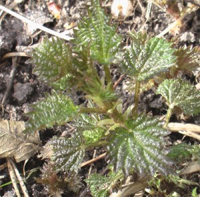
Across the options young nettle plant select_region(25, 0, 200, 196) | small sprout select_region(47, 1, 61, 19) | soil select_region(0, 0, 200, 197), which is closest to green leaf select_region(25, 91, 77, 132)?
young nettle plant select_region(25, 0, 200, 196)

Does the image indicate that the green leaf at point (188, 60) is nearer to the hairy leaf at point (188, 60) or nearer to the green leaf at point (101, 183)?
the hairy leaf at point (188, 60)

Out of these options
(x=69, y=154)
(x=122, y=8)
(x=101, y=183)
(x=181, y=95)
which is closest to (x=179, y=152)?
(x=181, y=95)

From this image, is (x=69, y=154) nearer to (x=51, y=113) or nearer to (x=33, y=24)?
(x=51, y=113)

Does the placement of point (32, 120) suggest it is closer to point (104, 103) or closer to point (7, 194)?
point (104, 103)

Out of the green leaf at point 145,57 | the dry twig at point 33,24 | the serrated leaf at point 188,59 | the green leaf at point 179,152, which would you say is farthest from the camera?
the dry twig at point 33,24

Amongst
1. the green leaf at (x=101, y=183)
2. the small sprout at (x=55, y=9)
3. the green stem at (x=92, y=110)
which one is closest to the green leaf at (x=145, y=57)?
the green stem at (x=92, y=110)

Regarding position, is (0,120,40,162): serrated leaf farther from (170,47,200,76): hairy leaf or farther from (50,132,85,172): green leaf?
(170,47,200,76): hairy leaf
